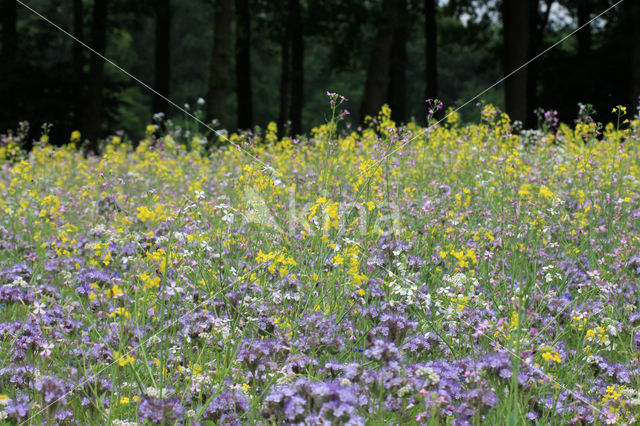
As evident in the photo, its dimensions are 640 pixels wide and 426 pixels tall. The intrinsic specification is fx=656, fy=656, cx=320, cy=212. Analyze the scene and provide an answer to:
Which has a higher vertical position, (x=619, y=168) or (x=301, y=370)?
(x=619, y=168)

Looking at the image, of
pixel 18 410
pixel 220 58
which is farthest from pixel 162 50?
pixel 18 410

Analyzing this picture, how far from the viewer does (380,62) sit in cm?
1792

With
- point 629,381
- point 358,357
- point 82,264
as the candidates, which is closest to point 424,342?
point 358,357

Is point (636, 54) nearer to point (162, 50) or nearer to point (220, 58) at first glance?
point (220, 58)

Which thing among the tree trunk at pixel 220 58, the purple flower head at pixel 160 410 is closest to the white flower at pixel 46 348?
the purple flower head at pixel 160 410

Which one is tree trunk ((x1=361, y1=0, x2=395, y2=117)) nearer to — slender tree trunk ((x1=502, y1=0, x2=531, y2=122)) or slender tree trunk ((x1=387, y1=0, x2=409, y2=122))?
slender tree trunk ((x1=502, y1=0, x2=531, y2=122))

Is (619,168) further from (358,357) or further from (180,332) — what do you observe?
(180,332)

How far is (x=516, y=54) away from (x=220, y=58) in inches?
274

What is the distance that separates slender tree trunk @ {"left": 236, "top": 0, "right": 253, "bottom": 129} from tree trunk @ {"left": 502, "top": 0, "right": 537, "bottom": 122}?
11.0 metres

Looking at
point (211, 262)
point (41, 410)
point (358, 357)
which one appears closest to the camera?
point (41, 410)

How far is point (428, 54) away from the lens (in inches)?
977

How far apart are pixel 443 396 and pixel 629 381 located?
1264 mm

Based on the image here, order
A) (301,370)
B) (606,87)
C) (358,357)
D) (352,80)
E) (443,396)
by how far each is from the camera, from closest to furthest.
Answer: (443,396) → (301,370) → (358,357) → (606,87) → (352,80)

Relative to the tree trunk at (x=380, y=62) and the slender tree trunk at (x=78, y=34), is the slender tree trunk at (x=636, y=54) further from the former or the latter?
the slender tree trunk at (x=78, y=34)
